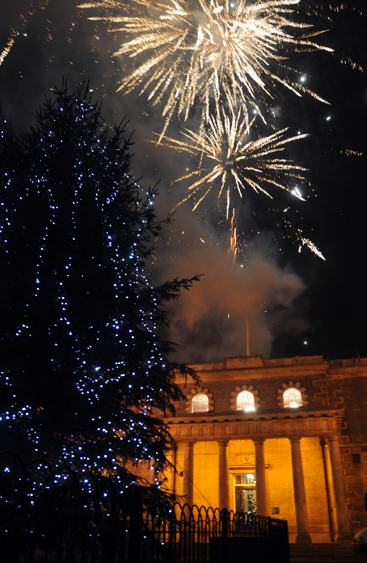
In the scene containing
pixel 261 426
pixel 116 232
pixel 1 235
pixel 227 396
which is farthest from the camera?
pixel 227 396

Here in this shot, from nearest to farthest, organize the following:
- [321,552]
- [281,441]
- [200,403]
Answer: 1. [321,552]
2. [281,441]
3. [200,403]

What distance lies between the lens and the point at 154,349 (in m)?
11.1

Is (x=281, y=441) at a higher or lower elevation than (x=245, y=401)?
lower

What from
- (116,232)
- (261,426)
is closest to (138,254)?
(116,232)

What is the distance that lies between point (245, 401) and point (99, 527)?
2504 cm

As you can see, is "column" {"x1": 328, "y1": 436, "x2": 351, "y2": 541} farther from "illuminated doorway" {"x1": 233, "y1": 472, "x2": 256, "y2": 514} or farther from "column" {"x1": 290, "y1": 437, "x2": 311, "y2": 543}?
"illuminated doorway" {"x1": 233, "y1": 472, "x2": 256, "y2": 514}

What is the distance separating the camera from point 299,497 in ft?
77.8

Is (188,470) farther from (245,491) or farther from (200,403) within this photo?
(200,403)

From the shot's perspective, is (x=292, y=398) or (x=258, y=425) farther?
(x=292, y=398)

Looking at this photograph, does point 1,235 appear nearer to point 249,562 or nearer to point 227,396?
point 249,562

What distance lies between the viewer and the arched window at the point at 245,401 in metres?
30.7

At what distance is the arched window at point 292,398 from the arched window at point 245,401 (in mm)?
2418

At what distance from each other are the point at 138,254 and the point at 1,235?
3.77 m

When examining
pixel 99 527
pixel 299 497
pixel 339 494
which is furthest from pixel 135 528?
pixel 339 494
